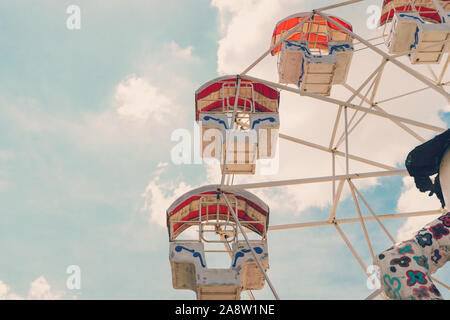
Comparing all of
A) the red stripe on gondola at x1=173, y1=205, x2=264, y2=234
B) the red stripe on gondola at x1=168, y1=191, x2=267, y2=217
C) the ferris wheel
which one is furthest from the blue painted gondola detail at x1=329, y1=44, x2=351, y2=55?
the red stripe on gondola at x1=173, y1=205, x2=264, y2=234

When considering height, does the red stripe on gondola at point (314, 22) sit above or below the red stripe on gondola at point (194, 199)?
above

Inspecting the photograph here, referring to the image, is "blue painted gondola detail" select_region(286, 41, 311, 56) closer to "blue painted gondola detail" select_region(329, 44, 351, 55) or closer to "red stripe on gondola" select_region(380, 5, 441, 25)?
"blue painted gondola detail" select_region(329, 44, 351, 55)

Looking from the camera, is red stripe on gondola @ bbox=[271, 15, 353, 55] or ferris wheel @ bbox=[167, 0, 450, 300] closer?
ferris wheel @ bbox=[167, 0, 450, 300]

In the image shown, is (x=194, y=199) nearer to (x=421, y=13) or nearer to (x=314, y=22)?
(x=314, y=22)

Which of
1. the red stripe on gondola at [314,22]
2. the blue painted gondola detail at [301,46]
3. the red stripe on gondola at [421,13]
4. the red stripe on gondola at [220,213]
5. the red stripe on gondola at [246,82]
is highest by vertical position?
the red stripe on gondola at [421,13]

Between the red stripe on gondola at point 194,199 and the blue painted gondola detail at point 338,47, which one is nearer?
the red stripe on gondola at point 194,199

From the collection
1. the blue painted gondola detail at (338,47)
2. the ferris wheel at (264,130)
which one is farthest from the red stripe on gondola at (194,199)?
the blue painted gondola detail at (338,47)

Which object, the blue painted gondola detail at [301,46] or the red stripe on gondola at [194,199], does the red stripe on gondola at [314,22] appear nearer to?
the blue painted gondola detail at [301,46]

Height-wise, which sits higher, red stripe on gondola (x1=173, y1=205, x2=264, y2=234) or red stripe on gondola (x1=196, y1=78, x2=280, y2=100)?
red stripe on gondola (x1=196, y1=78, x2=280, y2=100)

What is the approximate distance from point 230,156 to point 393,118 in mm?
4342
